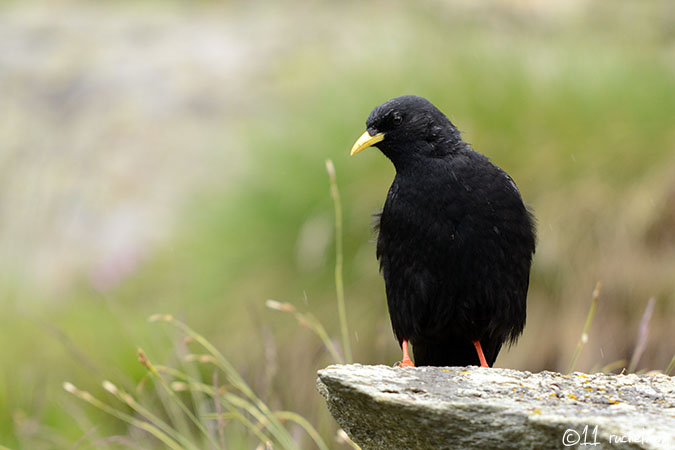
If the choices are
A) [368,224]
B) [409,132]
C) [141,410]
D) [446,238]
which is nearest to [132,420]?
[141,410]

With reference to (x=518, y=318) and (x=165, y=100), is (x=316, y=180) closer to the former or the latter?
(x=518, y=318)

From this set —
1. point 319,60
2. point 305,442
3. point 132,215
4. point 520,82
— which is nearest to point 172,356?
point 305,442

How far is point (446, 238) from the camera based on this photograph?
304 cm

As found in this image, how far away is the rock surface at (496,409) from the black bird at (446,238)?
0.68m

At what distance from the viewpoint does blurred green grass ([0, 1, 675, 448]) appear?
199 inches

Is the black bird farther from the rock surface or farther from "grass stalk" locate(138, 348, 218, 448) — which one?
"grass stalk" locate(138, 348, 218, 448)

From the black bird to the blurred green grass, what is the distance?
122 cm

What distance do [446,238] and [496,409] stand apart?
3.70ft

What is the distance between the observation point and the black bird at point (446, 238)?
306 cm

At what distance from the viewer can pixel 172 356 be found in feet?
15.8
